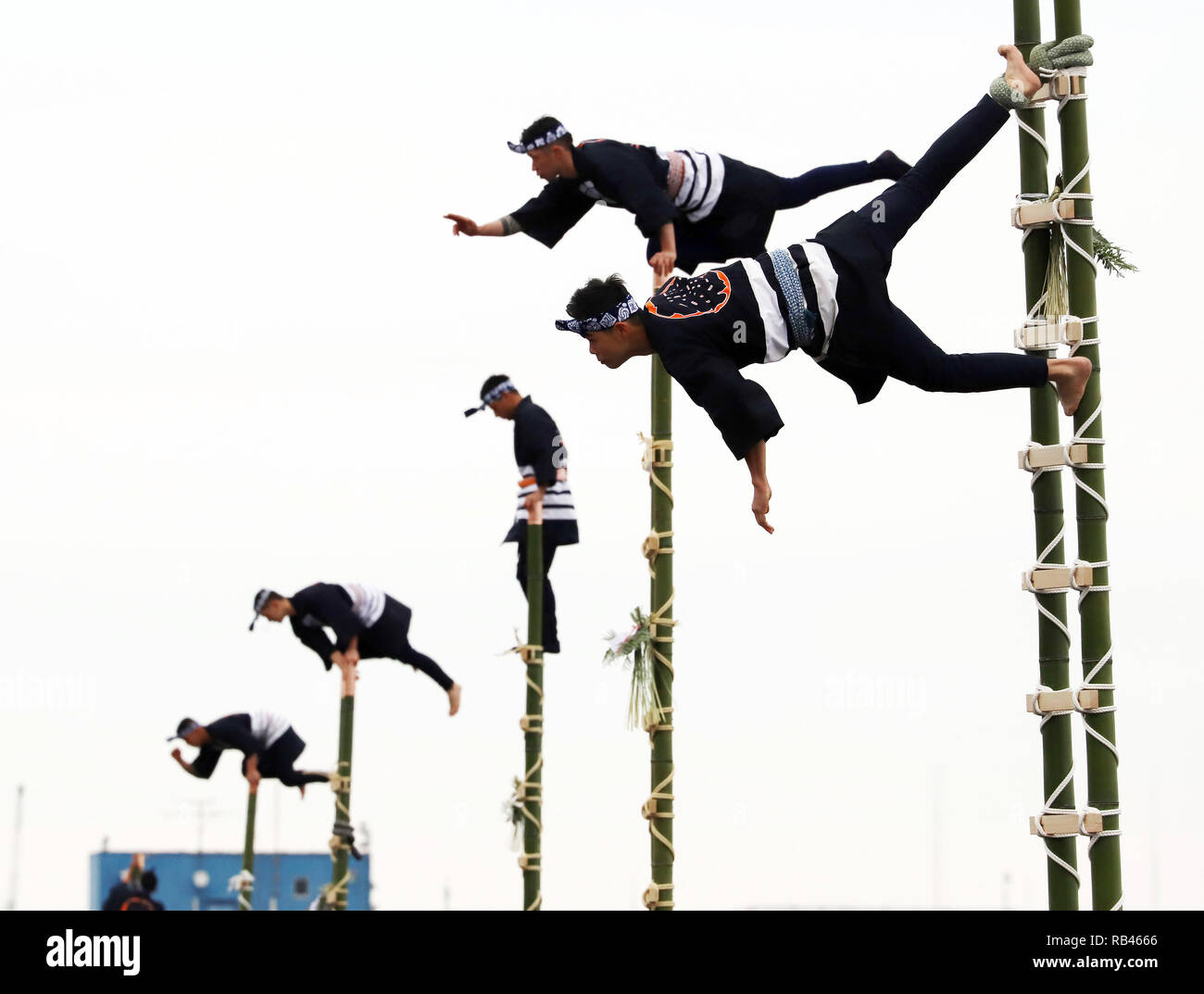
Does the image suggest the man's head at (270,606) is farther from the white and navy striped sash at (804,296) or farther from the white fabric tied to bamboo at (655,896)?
the white and navy striped sash at (804,296)

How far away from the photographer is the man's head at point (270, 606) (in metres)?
15.7

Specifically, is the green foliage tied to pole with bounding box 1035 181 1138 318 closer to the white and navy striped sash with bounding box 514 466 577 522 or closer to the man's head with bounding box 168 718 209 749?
the white and navy striped sash with bounding box 514 466 577 522

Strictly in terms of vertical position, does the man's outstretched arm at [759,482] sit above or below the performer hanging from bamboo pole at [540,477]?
below

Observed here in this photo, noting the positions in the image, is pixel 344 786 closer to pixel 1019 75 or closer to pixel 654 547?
pixel 654 547

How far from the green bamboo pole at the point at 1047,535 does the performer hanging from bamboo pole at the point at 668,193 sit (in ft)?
4.24

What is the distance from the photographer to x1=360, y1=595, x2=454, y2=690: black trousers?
15.7m

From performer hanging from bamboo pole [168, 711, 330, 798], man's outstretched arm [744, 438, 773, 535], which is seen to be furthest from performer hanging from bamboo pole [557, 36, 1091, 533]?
performer hanging from bamboo pole [168, 711, 330, 798]

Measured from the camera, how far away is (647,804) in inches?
418

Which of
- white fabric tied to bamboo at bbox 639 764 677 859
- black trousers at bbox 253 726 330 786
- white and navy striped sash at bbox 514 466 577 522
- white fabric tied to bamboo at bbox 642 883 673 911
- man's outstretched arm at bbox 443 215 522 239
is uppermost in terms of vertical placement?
man's outstretched arm at bbox 443 215 522 239

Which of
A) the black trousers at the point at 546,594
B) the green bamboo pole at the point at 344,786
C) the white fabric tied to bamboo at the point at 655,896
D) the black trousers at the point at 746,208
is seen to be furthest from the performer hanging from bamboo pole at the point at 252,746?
the black trousers at the point at 746,208

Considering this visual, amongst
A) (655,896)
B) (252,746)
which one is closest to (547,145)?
(655,896)

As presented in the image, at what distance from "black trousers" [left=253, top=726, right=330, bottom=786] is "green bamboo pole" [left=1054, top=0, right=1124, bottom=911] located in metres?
12.2

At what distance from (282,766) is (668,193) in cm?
1051
